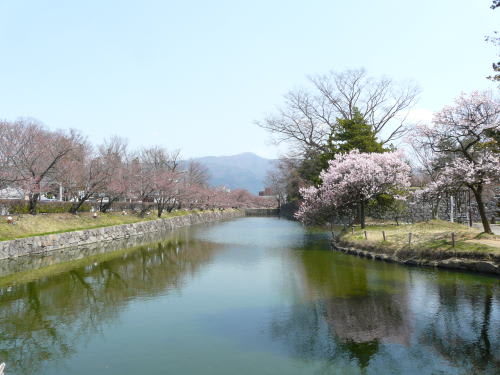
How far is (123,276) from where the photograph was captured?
17391 millimetres

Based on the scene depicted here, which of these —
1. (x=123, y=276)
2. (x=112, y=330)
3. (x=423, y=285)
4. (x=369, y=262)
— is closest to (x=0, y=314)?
(x=112, y=330)

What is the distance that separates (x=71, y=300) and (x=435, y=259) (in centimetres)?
1523

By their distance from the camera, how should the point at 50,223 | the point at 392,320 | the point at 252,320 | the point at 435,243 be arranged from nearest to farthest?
the point at 392,320 < the point at 252,320 < the point at 435,243 < the point at 50,223

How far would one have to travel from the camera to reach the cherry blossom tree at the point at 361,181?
81.0ft

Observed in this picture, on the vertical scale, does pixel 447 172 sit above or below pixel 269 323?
above

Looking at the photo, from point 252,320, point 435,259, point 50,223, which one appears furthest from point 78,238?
point 435,259

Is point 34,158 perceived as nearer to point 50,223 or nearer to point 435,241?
point 50,223

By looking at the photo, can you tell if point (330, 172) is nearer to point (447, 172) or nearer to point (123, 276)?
point (447, 172)

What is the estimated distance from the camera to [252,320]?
10797 mm

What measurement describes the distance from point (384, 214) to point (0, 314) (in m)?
29.9

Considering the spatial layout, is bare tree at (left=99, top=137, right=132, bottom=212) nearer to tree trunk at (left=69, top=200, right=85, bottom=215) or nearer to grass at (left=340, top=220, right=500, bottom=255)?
tree trunk at (left=69, top=200, right=85, bottom=215)

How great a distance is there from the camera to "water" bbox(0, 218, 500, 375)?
8070 millimetres

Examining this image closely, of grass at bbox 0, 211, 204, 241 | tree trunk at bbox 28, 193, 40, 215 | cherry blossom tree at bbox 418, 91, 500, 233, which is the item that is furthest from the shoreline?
tree trunk at bbox 28, 193, 40, 215

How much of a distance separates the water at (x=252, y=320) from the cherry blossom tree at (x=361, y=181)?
7.94 m
